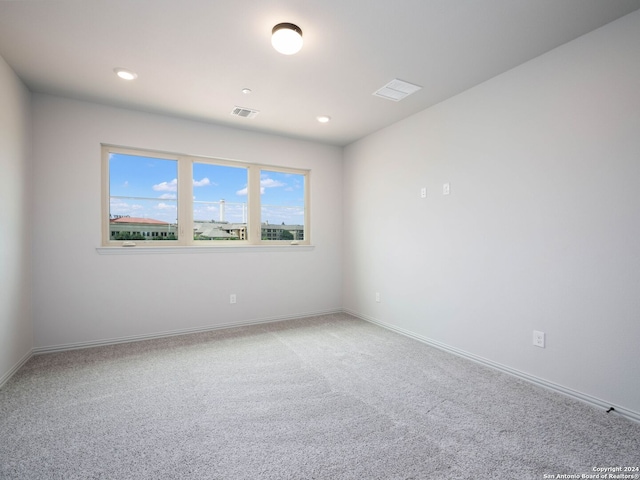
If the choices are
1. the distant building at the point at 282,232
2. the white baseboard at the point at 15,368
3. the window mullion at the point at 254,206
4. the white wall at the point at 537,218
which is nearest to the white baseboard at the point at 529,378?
the white wall at the point at 537,218

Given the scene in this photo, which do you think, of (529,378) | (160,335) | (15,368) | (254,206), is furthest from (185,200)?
(529,378)

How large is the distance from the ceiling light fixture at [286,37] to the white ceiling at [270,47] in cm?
4

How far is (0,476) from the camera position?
1485 mm

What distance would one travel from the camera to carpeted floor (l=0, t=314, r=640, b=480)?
5.12 feet

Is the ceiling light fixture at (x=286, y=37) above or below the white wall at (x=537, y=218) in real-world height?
above

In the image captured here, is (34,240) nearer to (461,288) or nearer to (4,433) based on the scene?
(4,433)

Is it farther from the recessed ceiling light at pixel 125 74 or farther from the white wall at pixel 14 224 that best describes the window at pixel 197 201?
the recessed ceiling light at pixel 125 74

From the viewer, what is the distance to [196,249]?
3.79m

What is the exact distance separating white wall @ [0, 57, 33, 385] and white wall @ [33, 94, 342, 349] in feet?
0.52

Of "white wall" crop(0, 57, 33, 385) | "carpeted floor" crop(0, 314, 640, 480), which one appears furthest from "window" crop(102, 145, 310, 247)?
"carpeted floor" crop(0, 314, 640, 480)

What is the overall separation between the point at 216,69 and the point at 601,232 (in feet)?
10.4

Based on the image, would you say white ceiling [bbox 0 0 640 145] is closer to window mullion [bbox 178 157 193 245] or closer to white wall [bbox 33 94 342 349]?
white wall [bbox 33 94 342 349]

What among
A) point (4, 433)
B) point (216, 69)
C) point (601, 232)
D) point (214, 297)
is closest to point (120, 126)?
point (216, 69)

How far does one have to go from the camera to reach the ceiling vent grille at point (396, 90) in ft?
9.30
